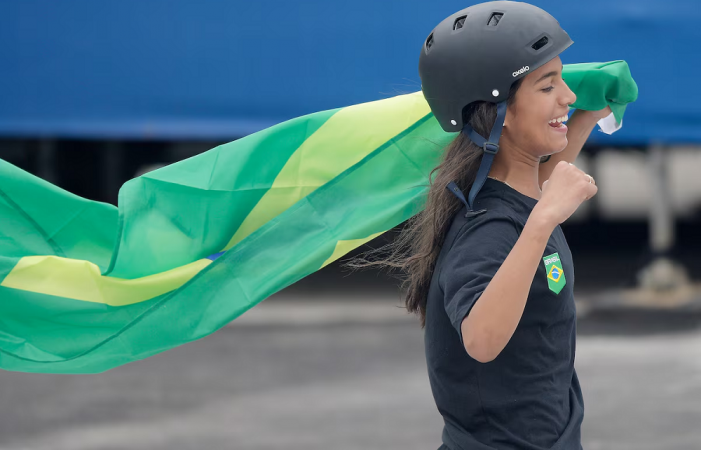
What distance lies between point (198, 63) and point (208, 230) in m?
5.74

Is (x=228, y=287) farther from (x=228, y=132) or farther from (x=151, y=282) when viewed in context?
(x=228, y=132)

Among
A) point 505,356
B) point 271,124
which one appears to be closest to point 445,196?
point 505,356

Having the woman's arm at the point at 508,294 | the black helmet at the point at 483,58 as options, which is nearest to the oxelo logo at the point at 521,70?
the black helmet at the point at 483,58

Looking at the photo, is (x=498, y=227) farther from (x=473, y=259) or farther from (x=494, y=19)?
(x=494, y=19)

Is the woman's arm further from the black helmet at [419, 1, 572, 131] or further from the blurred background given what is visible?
the blurred background

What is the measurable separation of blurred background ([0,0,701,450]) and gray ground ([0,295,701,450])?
2 cm

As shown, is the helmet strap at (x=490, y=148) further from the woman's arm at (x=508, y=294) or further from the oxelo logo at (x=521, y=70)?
the woman's arm at (x=508, y=294)

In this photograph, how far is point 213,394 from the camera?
23.2 feet

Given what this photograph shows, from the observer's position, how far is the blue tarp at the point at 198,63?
8.15 meters

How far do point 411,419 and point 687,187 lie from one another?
20.8 meters

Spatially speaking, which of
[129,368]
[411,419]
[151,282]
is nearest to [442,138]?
[151,282]

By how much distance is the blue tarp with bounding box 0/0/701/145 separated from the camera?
8.15m

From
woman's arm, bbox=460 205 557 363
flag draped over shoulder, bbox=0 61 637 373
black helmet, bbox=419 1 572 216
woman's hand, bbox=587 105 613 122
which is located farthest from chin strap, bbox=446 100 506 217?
woman's hand, bbox=587 105 613 122

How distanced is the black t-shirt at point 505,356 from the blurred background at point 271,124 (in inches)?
145
